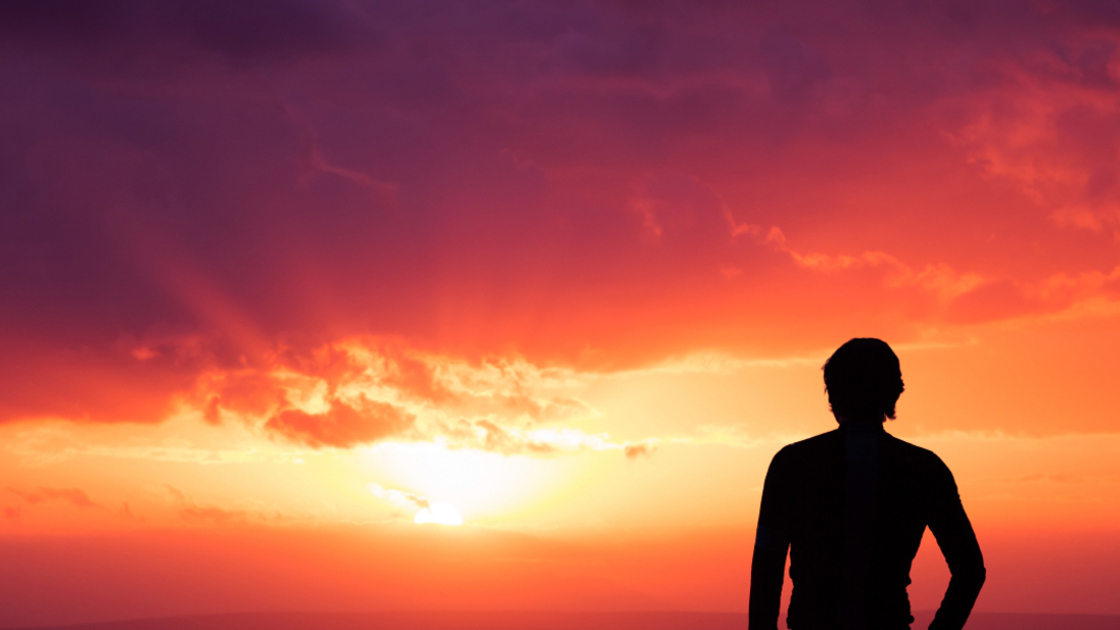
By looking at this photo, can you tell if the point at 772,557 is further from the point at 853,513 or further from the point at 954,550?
the point at 954,550

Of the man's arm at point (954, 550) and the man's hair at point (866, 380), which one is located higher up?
the man's hair at point (866, 380)

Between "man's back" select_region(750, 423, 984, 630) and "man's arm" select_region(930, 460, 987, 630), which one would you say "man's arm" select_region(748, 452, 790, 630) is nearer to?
"man's back" select_region(750, 423, 984, 630)

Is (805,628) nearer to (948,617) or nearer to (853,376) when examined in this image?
(948,617)

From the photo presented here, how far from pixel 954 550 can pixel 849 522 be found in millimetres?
795

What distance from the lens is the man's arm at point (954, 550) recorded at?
5801 mm

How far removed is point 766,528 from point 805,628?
A: 0.63 m

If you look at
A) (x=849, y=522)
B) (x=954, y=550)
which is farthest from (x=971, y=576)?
(x=849, y=522)

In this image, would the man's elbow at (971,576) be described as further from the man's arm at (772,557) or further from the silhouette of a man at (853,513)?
the man's arm at (772,557)

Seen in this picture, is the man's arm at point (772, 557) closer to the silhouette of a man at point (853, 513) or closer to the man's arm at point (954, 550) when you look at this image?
the silhouette of a man at point (853, 513)

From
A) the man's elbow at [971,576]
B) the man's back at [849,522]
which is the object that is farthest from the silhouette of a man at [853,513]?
the man's elbow at [971,576]

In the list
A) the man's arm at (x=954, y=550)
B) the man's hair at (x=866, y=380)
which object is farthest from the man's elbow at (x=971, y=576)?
the man's hair at (x=866, y=380)

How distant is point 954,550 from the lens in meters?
6.00

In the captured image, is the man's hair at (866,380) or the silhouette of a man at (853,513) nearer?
the silhouette of a man at (853,513)

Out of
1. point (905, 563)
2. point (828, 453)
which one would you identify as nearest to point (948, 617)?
point (905, 563)
